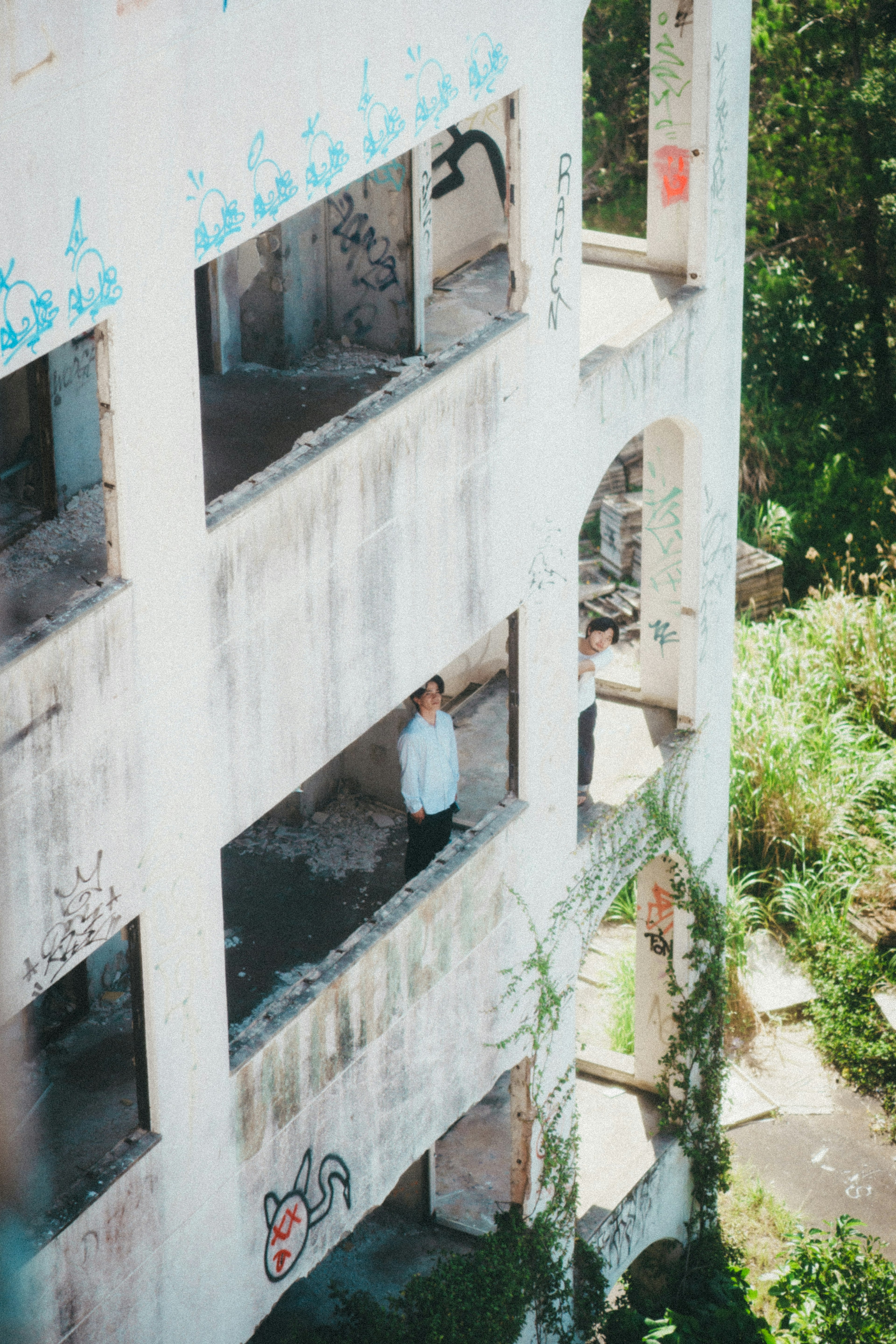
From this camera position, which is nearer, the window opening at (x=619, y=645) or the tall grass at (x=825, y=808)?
the window opening at (x=619, y=645)

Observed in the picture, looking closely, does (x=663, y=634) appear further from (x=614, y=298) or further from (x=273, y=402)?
(x=273, y=402)

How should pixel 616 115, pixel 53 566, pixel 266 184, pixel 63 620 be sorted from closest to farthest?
pixel 63 620
pixel 266 184
pixel 53 566
pixel 616 115

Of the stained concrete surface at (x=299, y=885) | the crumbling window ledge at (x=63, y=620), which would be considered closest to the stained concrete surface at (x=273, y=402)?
the crumbling window ledge at (x=63, y=620)

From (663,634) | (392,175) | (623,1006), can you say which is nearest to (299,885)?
(663,634)

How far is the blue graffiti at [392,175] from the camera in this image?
10109 millimetres

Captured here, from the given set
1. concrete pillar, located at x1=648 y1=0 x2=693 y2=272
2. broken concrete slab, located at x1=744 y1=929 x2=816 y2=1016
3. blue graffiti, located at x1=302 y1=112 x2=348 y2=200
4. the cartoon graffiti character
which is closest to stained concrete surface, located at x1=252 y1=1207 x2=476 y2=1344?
the cartoon graffiti character

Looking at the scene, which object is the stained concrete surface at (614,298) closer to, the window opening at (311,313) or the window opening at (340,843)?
the window opening at (311,313)

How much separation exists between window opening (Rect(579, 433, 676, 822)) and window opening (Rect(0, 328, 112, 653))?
168 inches

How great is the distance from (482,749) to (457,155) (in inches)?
168

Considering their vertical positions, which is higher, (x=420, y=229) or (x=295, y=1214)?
(x=420, y=229)

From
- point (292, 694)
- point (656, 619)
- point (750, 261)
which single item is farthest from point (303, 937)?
point (750, 261)

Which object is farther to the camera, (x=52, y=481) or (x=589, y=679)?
(x=589, y=679)

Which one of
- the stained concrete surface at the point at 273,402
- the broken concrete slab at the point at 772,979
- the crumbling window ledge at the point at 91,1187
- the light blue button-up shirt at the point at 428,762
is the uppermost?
the stained concrete surface at the point at 273,402

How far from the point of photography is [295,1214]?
9.54 metres
